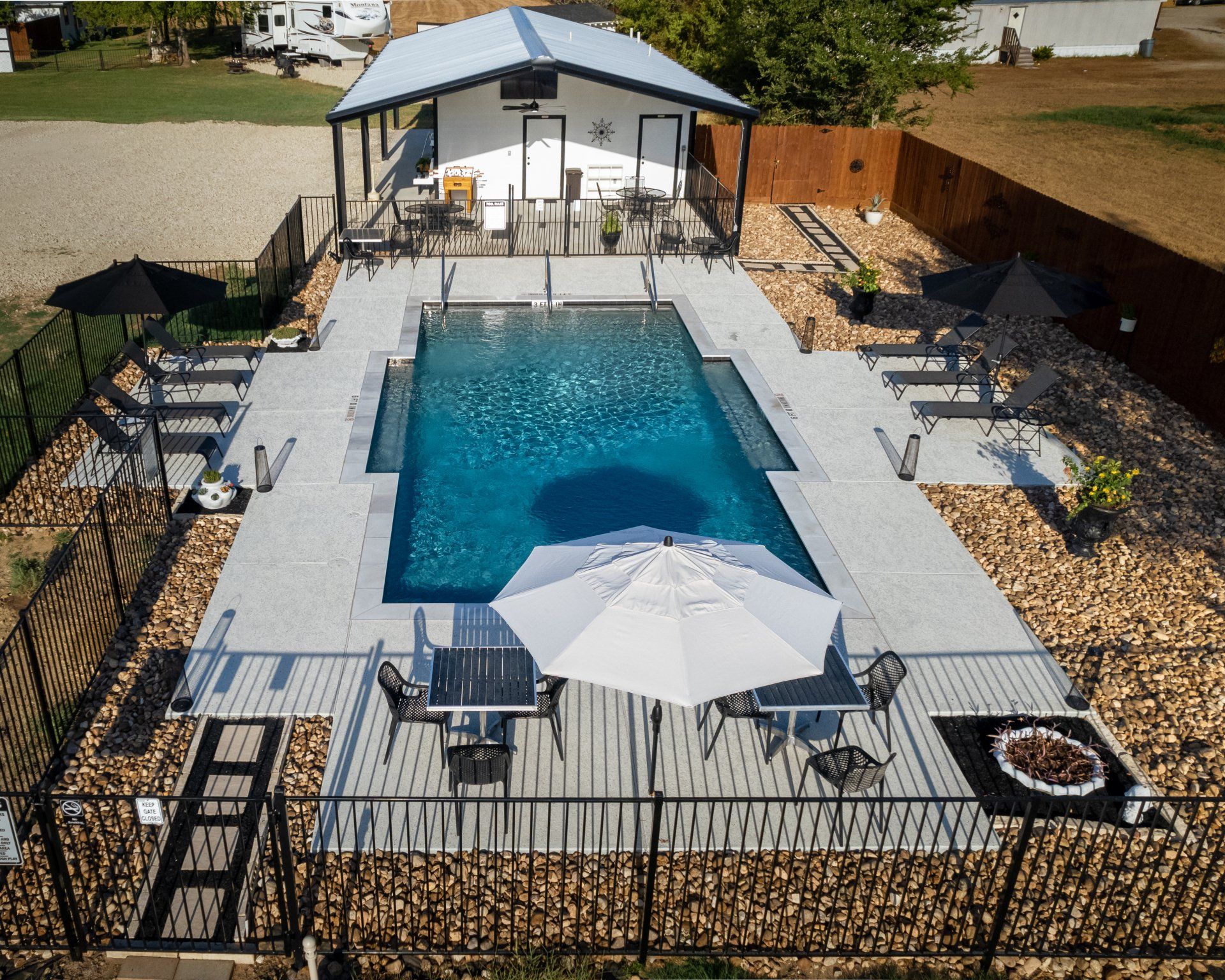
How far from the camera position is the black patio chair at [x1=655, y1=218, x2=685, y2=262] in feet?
81.7

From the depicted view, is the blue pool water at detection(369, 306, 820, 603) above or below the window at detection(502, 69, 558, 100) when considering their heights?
below

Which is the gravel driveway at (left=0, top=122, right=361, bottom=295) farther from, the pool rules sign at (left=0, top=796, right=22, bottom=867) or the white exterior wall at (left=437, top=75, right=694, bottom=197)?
the pool rules sign at (left=0, top=796, right=22, bottom=867)

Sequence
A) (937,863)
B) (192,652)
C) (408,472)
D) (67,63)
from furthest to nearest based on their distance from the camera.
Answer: (67,63) → (408,472) → (192,652) → (937,863)

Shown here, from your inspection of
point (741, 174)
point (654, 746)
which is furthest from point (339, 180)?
point (654, 746)

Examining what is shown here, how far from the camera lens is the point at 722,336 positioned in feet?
67.5

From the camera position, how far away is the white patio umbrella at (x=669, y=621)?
27.7 feet

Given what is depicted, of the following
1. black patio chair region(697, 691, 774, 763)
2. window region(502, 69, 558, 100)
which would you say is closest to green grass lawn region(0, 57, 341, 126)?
window region(502, 69, 558, 100)

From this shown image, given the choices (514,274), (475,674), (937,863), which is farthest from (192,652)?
(514,274)

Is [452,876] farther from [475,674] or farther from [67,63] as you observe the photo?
[67,63]

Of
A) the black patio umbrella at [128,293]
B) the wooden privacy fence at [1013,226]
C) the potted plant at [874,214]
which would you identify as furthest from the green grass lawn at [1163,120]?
the black patio umbrella at [128,293]

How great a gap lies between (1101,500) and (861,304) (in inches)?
356

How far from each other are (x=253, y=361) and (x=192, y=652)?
876 cm

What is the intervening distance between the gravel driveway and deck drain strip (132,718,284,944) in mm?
16185

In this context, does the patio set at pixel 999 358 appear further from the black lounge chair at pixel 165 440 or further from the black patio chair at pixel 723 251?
the black lounge chair at pixel 165 440
